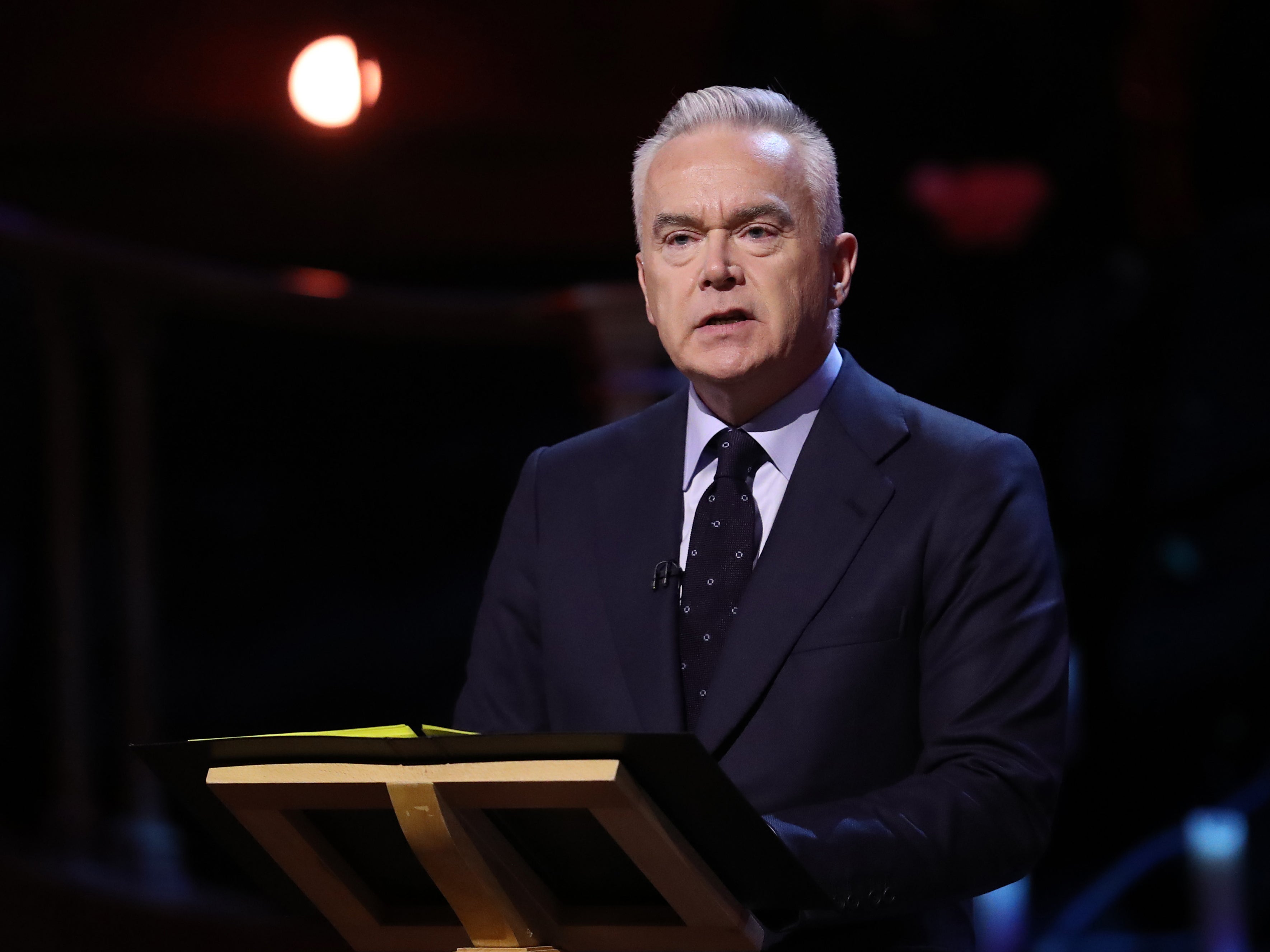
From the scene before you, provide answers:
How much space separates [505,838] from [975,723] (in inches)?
18.3

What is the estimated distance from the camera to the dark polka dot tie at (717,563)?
60.6 inches

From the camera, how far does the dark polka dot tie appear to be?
154 centimetres

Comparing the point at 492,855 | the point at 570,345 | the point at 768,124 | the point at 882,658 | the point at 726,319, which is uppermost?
the point at 570,345

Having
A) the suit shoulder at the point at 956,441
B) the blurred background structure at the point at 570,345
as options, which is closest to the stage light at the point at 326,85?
the blurred background structure at the point at 570,345

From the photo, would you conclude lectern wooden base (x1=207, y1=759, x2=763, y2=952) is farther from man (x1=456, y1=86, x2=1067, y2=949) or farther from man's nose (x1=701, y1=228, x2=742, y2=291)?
man's nose (x1=701, y1=228, x2=742, y2=291)

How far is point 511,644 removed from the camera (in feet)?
5.54

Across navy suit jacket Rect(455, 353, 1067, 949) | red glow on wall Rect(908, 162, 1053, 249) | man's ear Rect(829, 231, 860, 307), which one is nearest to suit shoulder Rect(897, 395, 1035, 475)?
navy suit jacket Rect(455, 353, 1067, 949)

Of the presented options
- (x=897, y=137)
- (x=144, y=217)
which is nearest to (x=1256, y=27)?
(x=897, y=137)

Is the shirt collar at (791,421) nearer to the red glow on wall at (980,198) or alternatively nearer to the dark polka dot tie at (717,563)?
the dark polka dot tie at (717,563)

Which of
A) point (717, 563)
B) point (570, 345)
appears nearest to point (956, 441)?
point (717, 563)

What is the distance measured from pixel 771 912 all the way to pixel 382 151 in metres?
4.29

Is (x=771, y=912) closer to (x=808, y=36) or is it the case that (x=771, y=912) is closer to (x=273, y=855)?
(x=273, y=855)

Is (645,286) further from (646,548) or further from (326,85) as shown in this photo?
(326,85)

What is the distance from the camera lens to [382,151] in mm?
5180
